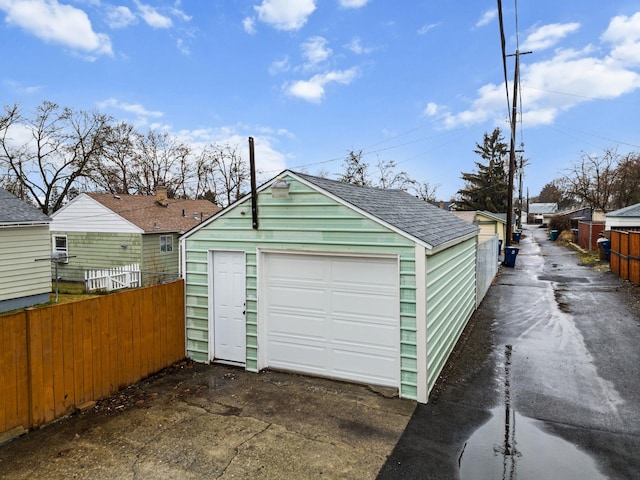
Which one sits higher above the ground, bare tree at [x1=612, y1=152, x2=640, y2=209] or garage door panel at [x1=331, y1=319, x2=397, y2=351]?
bare tree at [x1=612, y1=152, x2=640, y2=209]

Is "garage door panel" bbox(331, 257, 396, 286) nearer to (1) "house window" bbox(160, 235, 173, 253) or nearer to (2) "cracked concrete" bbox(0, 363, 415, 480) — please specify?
(2) "cracked concrete" bbox(0, 363, 415, 480)

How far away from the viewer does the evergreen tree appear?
145ft

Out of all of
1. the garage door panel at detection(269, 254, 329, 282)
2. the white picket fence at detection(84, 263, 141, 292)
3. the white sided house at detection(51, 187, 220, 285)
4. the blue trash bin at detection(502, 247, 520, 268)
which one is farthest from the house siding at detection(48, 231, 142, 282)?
the blue trash bin at detection(502, 247, 520, 268)

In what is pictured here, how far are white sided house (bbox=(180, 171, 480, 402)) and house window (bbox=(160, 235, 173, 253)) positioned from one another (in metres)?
13.2

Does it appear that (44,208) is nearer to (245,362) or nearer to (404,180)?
(245,362)

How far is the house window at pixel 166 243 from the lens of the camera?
1924 cm

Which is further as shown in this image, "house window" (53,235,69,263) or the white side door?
"house window" (53,235,69,263)

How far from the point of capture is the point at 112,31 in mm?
12039

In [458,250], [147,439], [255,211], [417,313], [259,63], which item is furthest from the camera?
[259,63]

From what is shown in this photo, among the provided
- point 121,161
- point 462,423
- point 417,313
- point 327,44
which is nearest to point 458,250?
point 417,313

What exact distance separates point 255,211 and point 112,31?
9654mm

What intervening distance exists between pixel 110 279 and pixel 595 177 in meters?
43.6

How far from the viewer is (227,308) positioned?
6.83m

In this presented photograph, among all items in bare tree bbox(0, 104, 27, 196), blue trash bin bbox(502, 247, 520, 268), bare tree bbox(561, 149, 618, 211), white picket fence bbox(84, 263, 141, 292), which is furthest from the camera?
bare tree bbox(561, 149, 618, 211)
